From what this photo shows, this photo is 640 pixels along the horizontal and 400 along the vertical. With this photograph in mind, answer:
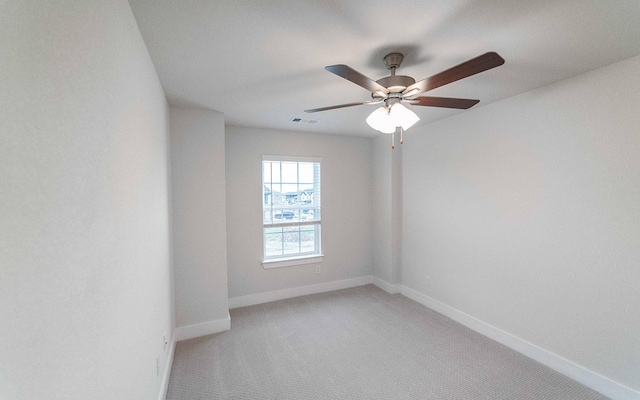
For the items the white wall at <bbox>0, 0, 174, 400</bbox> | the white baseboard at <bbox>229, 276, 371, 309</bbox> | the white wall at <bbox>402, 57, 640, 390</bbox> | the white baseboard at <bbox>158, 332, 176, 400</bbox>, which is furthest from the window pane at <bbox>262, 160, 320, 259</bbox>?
the white wall at <bbox>0, 0, 174, 400</bbox>

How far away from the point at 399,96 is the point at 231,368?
8.83 feet

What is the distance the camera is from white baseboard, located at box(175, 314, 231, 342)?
3027mm

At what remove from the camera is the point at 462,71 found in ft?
4.88

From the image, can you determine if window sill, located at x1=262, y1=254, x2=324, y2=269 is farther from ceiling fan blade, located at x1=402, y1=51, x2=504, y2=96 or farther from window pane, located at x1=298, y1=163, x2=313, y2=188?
ceiling fan blade, located at x1=402, y1=51, x2=504, y2=96

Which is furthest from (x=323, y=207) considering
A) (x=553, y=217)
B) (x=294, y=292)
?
(x=553, y=217)

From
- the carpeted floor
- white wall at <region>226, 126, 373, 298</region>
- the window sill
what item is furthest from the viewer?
the window sill

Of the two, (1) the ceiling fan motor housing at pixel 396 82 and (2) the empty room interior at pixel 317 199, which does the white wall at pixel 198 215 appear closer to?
(2) the empty room interior at pixel 317 199

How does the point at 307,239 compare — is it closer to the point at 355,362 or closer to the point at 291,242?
the point at 291,242

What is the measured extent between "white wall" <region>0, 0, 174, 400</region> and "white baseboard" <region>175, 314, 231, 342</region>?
65.3 inches

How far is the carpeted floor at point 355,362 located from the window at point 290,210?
92 cm

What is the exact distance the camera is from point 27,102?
58 cm

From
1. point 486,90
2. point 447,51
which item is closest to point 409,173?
point 486,90

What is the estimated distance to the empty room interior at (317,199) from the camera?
2.36 ft

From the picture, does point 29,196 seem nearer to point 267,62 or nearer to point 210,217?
point 267,62
